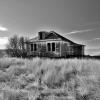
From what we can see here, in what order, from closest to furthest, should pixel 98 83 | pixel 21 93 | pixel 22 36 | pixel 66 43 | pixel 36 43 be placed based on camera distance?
pixel 21 93 → pixel 98 83 → pixel 66 43 → pixel 36 43 → pixel 22 36

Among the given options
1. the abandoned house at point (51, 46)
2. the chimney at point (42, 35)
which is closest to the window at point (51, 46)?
the abandoned house at point (51, 46)

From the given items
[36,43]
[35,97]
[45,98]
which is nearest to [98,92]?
[45,98]

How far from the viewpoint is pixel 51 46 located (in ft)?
70.3

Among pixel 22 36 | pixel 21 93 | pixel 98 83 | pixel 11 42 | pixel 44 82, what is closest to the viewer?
pixel 21 93

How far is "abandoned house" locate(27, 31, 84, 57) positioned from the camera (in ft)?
68.8

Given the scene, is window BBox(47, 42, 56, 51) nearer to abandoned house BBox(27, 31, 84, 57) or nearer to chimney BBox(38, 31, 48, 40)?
abandoned house BBox(27, 31, 84, 57)

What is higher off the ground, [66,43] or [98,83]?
[66,43]

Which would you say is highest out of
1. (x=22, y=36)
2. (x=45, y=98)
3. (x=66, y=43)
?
(x=22, y=36)

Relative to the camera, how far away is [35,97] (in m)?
3.27

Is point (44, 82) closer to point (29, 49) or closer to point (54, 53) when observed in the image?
point (54, 53)

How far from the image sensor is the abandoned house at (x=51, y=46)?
2097 cm

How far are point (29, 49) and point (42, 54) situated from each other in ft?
9.75

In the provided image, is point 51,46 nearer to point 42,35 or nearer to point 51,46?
point 51,46

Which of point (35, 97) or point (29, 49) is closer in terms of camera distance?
point (35, 97)
